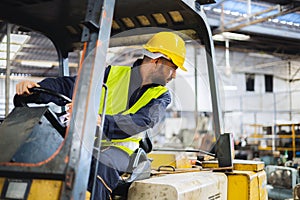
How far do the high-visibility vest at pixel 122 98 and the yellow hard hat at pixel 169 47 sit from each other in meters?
0.19

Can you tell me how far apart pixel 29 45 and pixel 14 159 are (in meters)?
13.8

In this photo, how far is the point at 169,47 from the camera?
92.4 inches

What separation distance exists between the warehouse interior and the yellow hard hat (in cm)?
25

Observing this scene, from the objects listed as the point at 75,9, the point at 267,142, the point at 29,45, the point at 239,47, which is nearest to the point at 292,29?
the point at 239,47

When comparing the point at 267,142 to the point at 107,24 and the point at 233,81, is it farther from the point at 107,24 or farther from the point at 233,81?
the point at 107,24

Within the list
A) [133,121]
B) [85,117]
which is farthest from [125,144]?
[85,117]

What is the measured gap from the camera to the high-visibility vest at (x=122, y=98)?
2.17 meters

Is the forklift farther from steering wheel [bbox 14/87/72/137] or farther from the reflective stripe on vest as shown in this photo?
the reflective stripe on vest

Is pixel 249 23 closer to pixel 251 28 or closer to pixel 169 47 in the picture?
pixel 251 28

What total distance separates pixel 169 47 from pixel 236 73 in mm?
21223

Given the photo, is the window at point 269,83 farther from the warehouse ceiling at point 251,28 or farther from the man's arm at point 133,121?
the man's arm at point 133,121

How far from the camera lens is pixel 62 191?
1.38 m

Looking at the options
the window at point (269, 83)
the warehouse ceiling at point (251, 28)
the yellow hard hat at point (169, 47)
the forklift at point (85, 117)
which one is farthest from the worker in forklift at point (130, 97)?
the window at point (269, 83)

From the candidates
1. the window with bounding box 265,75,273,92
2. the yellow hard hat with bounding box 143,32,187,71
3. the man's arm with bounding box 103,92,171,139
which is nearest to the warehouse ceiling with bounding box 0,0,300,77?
the window with bounding box 265,75,273,92
